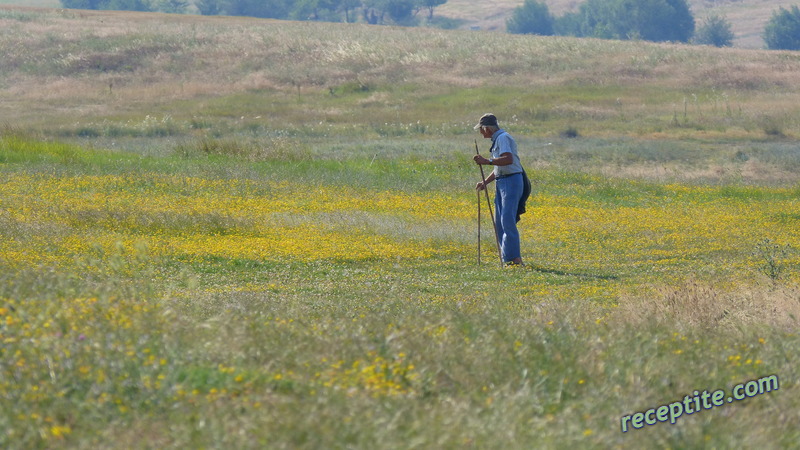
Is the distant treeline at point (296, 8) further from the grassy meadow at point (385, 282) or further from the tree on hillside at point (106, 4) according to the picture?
the grassy meadow at point (385, 282)

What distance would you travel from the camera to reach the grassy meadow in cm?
536

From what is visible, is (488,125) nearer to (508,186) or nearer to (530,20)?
(508,186)

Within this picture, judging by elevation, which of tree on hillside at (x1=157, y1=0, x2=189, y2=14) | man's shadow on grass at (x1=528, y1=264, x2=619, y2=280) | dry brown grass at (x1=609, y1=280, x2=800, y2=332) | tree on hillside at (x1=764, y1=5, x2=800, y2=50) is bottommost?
tree on hillside at (x1=764, y1=5, x2=800, y2=50)

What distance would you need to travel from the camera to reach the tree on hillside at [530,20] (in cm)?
15912

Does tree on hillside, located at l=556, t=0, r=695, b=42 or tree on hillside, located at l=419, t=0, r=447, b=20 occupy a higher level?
tree on hillside, located at l=419, t=0, r=447, b=20

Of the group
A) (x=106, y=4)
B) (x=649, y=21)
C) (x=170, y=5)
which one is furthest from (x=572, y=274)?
(x=170, y=5)

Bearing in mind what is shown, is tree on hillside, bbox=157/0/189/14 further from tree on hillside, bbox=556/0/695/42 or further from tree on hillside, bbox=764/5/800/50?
tree on hillside, bbox=764/5/800/50

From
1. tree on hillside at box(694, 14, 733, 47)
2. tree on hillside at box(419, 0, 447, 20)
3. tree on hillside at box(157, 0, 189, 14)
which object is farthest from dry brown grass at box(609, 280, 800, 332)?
tree on hillside at box(419, 0, 447, 20)

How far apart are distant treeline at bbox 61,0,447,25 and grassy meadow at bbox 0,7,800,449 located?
106712 millimetres

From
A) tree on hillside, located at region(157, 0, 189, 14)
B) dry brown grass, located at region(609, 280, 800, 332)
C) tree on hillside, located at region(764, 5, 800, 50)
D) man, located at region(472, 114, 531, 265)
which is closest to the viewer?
dry brown grass, located at region(609, 280, 800, 332)

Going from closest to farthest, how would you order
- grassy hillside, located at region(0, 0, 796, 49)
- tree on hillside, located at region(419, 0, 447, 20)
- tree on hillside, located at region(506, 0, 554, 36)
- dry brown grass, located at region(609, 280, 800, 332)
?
dry brown grass, located at region(609, 280, 800, 332)
tree on hillside, located at region(506, 0, 554, 36)
grassy hillside, located at region(0, 0, 796, 49)
tree on hillside, located at region(419, 0, 447, 20)

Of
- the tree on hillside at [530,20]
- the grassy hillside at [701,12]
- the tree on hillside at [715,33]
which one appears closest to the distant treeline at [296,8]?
the grassy hillside at [701,12]

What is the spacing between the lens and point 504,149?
1434cm

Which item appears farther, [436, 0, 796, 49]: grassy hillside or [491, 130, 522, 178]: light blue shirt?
[436, 0, 796, 49]: grassy hillside
